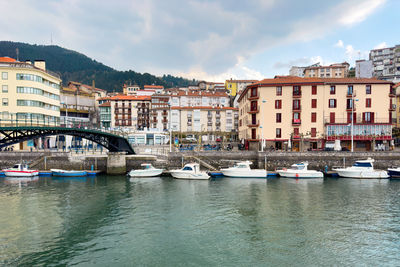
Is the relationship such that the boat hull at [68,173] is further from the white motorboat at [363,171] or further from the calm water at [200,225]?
the white motorboat at [363,171]

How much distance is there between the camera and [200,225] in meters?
23.6

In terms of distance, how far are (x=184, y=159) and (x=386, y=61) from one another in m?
155

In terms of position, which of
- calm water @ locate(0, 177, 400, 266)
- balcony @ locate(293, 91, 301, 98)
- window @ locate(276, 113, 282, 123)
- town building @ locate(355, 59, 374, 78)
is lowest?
calm water @ locate(0, 177, 400, 266)

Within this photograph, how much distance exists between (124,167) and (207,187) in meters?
22.0

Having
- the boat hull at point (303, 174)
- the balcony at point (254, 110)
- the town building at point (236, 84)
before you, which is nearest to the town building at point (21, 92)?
the balcony at point (254, 110)

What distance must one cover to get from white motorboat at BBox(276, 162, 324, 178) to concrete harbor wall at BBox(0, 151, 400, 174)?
3.92 meters

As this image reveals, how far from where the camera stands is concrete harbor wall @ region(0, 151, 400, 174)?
172 ft

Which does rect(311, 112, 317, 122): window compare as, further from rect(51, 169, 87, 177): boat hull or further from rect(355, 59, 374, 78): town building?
rect(355, 59, 374, 78): town building

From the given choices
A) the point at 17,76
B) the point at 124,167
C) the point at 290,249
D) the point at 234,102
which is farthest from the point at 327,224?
the point at 234,102

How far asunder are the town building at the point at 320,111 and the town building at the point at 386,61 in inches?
3596

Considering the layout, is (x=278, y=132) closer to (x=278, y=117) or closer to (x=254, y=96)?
(x=278, y=117)

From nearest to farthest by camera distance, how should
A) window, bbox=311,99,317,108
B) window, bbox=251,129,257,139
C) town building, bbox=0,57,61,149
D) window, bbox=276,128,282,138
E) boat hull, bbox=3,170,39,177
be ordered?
1. boat hull, bbox=3,170,39,177
2. window, bbox=311,99,317,108
3. window, bbox=276,128,282,138
4. town building, bbox=0,57,61,149
5. window, bbox=251,129,257,139

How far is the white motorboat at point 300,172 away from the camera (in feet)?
156

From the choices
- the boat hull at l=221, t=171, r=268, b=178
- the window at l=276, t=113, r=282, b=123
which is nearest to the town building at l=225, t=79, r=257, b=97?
the window at l=276, t=113, r=282, b=123
